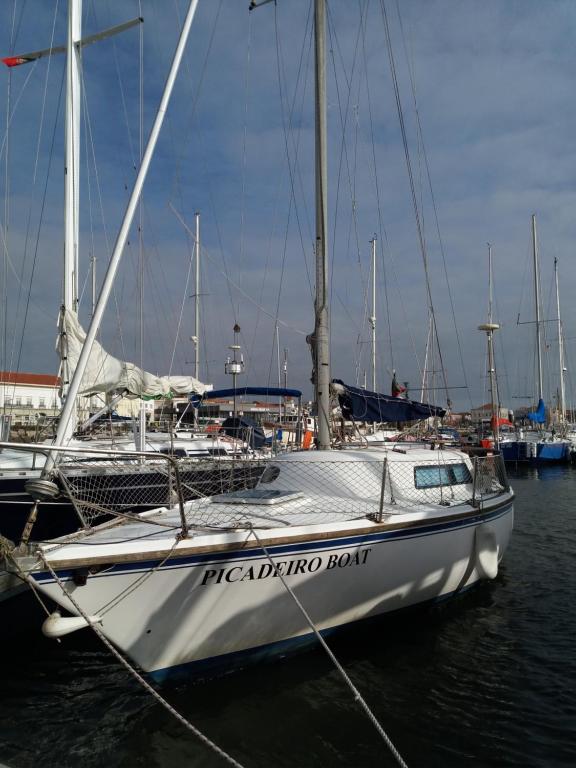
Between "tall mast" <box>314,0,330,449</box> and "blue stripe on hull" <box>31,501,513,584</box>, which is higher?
"tall mast" <box>314,0,330,449</box>

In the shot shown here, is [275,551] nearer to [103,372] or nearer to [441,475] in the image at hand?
[441,475]

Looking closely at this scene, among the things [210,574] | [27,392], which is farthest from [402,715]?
[27,392]

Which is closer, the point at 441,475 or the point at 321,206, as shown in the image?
the point at 441,475

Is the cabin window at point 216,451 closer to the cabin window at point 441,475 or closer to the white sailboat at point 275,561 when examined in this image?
the white sailboat at point 275,561

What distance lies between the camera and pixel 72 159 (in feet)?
42.9

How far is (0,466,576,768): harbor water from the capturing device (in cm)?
485

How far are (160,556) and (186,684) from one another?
1.53m

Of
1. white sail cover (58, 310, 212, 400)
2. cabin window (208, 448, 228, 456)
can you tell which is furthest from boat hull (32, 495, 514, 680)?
cabin window (208, 448, 228, 456)

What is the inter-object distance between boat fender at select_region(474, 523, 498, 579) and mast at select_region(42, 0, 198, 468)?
5.66 m

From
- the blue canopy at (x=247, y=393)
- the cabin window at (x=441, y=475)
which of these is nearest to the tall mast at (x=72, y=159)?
the blue canopy at (x=247, y=393)

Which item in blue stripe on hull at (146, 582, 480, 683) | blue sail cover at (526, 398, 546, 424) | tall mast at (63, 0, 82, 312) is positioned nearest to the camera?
blue stripe on hull at (146, 582, 480, 683)

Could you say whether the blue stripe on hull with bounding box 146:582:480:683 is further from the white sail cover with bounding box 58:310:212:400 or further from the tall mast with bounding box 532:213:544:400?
the tall mast with bounding box 532:213:544:400

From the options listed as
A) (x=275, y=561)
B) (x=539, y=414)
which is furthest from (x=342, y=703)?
(x=539, y=414)

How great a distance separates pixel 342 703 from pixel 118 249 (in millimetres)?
6140
